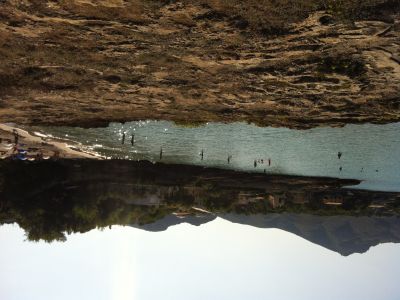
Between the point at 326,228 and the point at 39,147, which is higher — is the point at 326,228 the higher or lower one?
the lower one

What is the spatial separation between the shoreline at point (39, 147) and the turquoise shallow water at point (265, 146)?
22.1 inches

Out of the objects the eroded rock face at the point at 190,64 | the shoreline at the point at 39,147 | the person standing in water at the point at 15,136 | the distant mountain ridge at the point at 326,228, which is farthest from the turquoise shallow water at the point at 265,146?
the distant mountain ridge at the point at 326,228

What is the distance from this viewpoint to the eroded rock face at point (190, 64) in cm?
772

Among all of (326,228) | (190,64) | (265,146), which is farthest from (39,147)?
(326,228)

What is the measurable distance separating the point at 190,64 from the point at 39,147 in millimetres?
11614

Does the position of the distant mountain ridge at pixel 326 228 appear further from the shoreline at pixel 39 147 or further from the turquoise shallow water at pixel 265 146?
the shoreline at pixel 39 147

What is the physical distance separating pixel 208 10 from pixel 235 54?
1.86m

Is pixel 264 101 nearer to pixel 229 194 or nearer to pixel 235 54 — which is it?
pixel 235 54

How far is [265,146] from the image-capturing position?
21094 mm

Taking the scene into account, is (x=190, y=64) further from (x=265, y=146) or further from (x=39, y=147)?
(x=265, y=146)

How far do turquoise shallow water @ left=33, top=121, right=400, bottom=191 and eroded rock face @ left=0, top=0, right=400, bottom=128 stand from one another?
17.6ft

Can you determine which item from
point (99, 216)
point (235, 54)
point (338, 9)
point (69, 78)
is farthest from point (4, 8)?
point (99, 216)

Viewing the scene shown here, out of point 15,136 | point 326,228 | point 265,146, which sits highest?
point 265,146

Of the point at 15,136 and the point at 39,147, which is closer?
the point at 15,136
